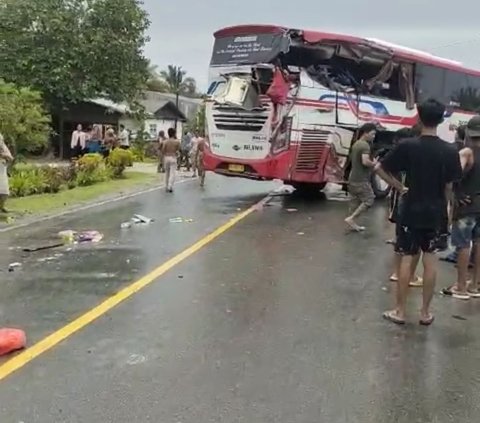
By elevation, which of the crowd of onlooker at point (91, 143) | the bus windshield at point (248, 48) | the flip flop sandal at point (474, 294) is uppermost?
the bus windshield at point (248, 48)

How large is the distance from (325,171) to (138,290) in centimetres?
1060

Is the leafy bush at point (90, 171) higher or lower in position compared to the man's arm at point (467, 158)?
lower

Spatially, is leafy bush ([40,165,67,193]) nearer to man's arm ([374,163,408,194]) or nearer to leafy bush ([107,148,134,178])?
leafy bush ([107,148,134,178])

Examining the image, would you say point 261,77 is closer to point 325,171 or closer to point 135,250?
point 325,171

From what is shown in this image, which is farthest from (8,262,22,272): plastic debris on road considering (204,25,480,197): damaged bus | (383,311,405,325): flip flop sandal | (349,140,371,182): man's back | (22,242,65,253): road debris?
(204,25,480,197): damaged bus

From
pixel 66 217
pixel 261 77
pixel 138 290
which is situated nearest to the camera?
pixel 138 290

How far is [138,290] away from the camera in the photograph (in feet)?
27.2

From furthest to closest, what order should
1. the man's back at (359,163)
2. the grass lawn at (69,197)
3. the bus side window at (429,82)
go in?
1. the bus side window at (429,82)
2. the grass lawn at (69,197)
3. the man's back at (359,163)

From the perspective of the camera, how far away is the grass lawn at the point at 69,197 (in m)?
16.1

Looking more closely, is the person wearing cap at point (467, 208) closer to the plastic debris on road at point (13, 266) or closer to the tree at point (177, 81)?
the plastic debris on road at point (13, 266)

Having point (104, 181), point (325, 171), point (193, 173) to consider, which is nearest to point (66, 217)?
point (325, 171)

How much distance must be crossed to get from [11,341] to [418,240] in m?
3.63

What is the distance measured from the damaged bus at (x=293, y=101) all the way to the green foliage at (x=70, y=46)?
64.1 ft

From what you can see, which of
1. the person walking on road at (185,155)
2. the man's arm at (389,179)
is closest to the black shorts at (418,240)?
the man's arm at (389,179)
